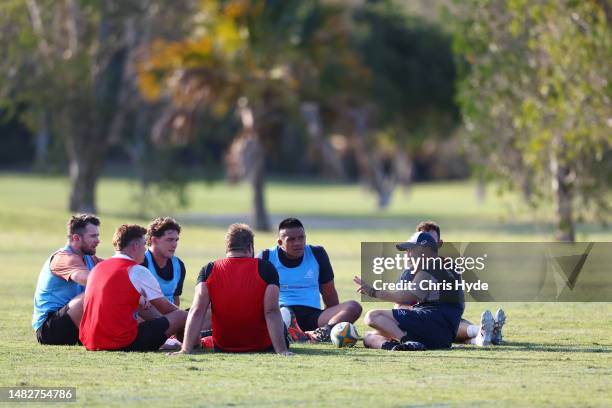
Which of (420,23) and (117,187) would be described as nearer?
(420,23)

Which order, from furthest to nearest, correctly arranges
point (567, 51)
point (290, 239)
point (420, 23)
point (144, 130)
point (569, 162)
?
point (420, 23)
point (144, 130)
point (569, 162)
point (567, 51)
point (290, 239)

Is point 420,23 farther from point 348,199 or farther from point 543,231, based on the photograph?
point 348,199

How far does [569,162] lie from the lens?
103ft

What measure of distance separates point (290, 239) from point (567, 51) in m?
14.9

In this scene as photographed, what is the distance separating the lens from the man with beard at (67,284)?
12.8 meters

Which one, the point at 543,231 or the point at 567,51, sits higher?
the point at 567,51

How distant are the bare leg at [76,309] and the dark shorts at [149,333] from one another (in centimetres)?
61

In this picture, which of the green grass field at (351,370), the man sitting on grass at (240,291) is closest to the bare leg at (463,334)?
the green grass field at (351,370)

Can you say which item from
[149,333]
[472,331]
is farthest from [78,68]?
[149,333]

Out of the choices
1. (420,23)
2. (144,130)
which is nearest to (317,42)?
(144,130)

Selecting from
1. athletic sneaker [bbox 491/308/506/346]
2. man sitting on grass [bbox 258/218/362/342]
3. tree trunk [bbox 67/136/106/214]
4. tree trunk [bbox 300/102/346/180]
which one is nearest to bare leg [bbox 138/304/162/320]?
man sitting on grass [bbox 258/218/362/342]

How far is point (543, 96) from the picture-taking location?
30297 mm

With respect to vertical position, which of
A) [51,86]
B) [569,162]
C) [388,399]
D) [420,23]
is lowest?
[388,399]

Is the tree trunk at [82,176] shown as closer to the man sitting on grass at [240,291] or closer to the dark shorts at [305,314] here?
the dark shorts at [305,314]
